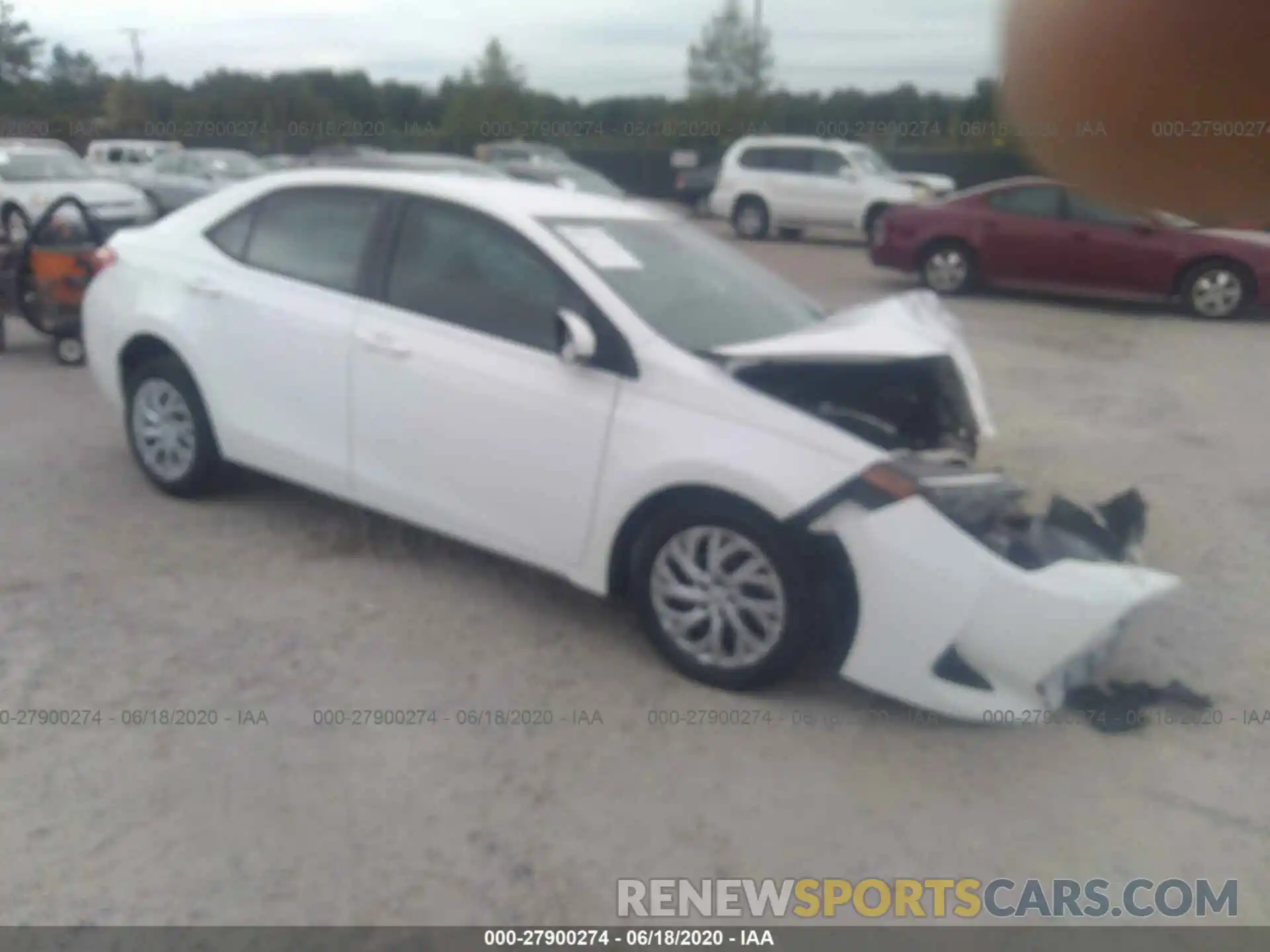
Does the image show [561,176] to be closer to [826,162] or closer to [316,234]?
[826,162]

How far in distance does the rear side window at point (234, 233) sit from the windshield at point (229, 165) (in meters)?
15.6

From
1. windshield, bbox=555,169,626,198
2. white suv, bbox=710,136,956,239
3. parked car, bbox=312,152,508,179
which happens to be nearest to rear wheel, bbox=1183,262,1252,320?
parked car, bbox=312,152,508,179

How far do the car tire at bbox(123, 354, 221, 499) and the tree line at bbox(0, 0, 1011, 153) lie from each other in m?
2.57

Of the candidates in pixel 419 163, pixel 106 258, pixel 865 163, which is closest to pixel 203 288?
pixel 106 258

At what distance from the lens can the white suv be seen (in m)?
20.3

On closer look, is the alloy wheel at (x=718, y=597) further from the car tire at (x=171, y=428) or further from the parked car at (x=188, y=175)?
the parked car at (x=188, y=175)

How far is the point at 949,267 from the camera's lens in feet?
44.5

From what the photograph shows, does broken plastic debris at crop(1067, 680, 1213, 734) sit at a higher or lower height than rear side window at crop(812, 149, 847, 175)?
lower

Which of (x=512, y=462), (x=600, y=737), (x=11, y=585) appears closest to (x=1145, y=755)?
(x=600, y=737)

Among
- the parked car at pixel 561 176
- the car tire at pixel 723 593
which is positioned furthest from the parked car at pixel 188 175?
the car tire at pixel 723 593

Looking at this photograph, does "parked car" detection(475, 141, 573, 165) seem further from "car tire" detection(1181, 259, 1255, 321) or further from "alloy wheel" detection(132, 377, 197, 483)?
"alloy wheel" detection(132, 377, 197, 483)

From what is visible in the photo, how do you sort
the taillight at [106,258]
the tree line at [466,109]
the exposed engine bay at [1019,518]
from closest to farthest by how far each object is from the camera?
the tree line at [466,109] → the exposed engine bay at [1019,518] → the taillight at [106,258]

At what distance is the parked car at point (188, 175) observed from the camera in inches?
782

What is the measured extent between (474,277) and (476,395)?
51 cm
